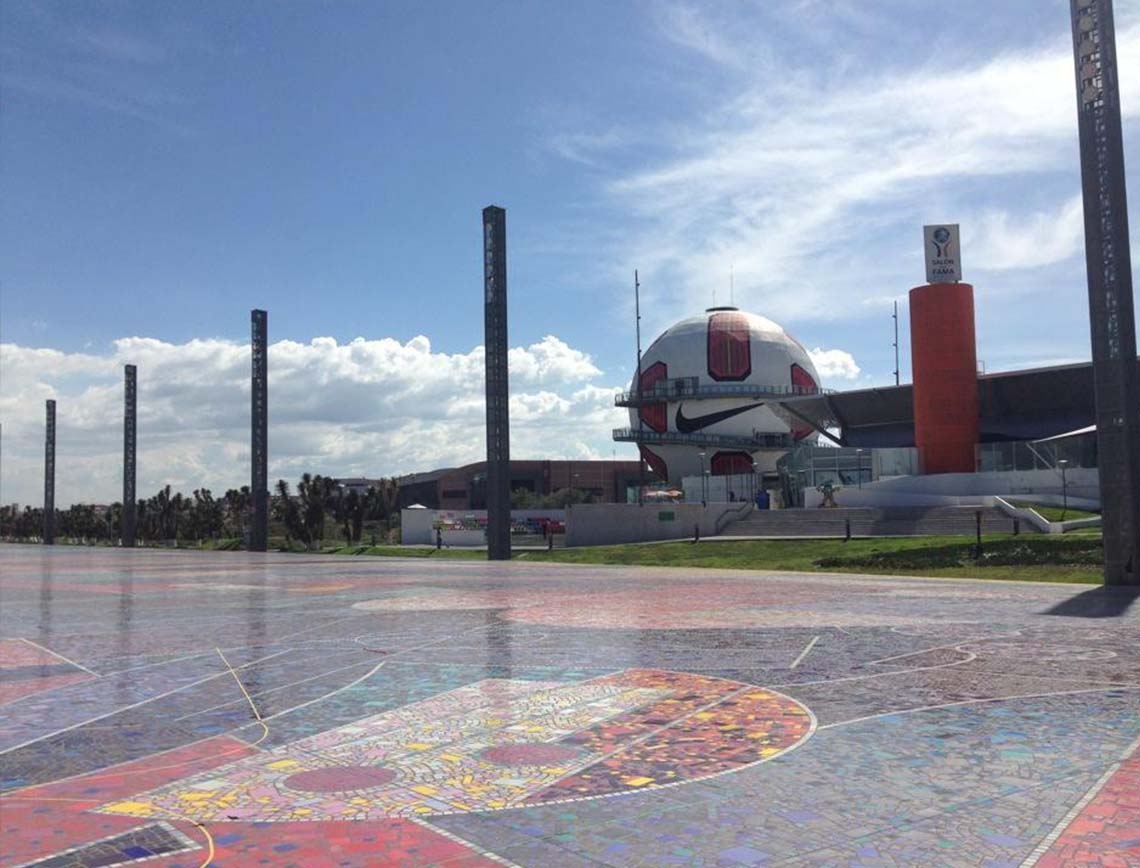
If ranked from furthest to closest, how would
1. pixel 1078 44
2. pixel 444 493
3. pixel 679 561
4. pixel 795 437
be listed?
pixel 444 493 < pixel 795 437 < pixel 679 561 < pixel 1078 44

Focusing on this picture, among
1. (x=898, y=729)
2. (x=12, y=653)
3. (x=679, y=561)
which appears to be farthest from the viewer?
(x=679, y=561)

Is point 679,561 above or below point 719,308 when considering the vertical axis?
below

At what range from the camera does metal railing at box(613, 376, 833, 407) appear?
92625 millimetres

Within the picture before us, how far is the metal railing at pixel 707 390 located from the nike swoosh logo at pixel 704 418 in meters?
1.28

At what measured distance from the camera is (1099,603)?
57.9 feet

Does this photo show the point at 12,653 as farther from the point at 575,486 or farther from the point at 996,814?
the point at 575,486

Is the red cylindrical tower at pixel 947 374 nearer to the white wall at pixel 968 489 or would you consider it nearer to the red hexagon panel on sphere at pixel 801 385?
the white wall at pixel 968 489

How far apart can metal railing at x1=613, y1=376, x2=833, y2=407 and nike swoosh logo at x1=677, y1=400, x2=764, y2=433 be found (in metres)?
1.28

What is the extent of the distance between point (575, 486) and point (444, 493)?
52.6 feet

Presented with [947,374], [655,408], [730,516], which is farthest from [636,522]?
[655,408]

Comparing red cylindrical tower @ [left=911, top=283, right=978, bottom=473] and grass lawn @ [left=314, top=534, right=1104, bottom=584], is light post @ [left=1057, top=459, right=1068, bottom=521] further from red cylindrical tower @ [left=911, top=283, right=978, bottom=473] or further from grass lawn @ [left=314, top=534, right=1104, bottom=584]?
grass lawn @ [left=314, top=534, right=1104, bottom=584]

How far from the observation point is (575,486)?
121062 millimetres

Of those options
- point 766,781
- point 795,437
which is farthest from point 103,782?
point 795,437

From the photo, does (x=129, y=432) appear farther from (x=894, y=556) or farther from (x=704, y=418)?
(x=894, y=556)
